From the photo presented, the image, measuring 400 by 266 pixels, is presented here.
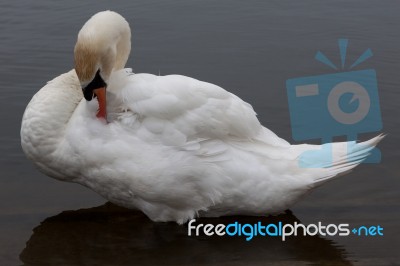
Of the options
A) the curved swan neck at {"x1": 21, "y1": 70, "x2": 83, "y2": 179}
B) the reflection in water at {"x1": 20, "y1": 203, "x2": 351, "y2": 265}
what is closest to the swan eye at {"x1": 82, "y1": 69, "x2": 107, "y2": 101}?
the curved swan neck at {"x1": 21, "y1": 70, "x2": 83, "y2": 179}

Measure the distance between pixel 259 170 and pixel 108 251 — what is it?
113cm

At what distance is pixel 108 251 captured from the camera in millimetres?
4969

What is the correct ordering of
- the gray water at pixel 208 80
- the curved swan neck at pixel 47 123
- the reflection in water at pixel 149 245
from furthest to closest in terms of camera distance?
the curved swan neck at pixel 47 123 → the gray water at pixel 208 80 → the reflection in water at pixel 149 245

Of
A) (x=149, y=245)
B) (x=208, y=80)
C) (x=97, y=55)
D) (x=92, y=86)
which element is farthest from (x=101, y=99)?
(x=208, y=80)

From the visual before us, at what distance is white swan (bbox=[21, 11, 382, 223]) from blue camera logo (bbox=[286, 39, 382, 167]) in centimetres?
119

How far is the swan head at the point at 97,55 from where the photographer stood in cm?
488

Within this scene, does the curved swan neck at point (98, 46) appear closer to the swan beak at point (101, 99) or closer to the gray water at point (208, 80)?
the swan beak at point (101, 99)

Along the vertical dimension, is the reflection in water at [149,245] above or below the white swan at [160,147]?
below

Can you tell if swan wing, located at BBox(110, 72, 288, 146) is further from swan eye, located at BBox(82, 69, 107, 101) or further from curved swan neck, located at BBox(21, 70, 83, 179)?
curved swan neck, located at BBox(21, 70, 83, 179)

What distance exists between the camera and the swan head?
488 centimetres

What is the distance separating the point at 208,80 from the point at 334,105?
1205 mm

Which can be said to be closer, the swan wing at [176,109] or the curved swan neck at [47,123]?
the swan wing at [176,109]

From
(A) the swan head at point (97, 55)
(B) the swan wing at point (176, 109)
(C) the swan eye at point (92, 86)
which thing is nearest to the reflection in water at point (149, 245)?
(B) the swan wing at point (176, 109)

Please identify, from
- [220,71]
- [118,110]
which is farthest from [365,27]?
[118,110]
